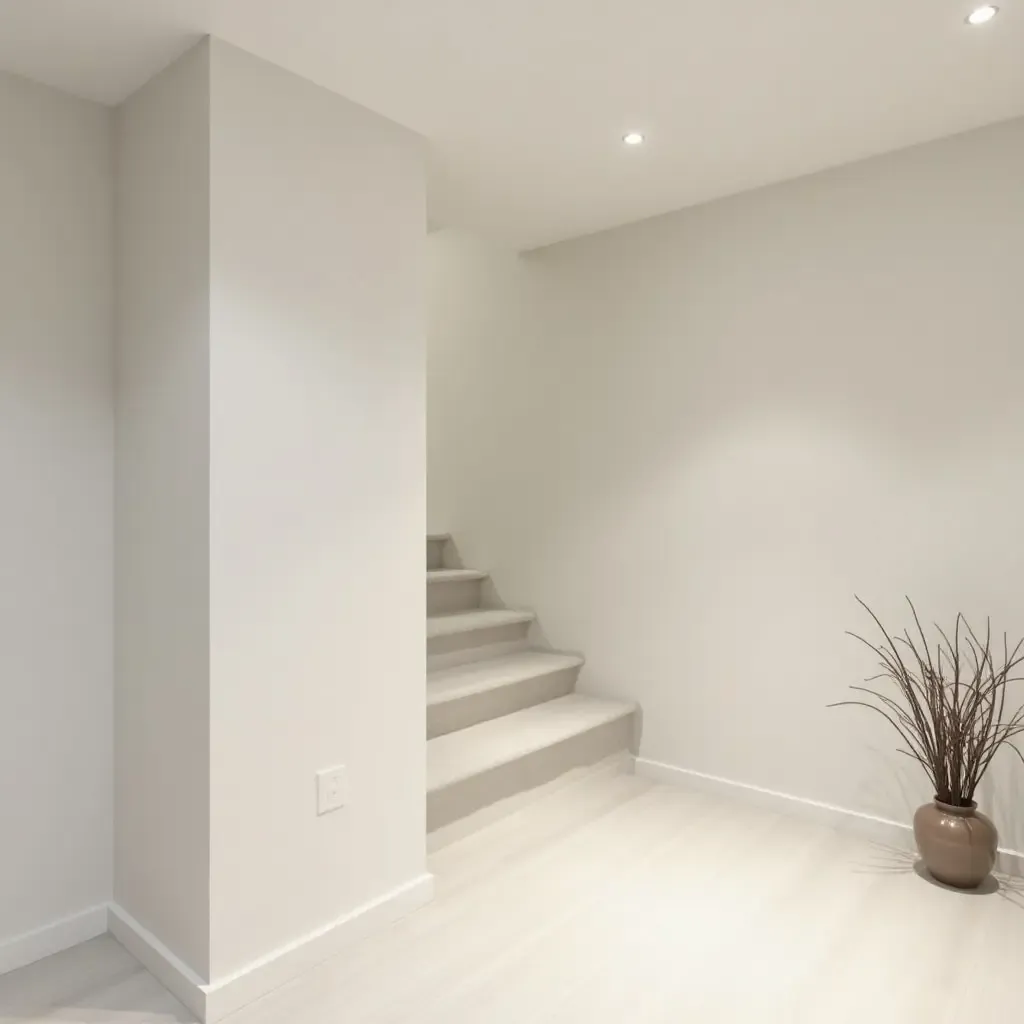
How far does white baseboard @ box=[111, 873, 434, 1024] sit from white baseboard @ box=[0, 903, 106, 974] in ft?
0.15

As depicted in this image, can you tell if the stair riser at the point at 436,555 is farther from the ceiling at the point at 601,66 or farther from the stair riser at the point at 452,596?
the ceiling at the point at 601,66

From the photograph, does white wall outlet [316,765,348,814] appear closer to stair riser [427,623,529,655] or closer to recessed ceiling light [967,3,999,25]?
stair riser [427,623,529,655]

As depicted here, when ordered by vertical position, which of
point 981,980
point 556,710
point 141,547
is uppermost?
point 141,547

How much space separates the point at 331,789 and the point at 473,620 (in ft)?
4.75

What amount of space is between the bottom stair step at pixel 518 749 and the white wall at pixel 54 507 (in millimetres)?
1003

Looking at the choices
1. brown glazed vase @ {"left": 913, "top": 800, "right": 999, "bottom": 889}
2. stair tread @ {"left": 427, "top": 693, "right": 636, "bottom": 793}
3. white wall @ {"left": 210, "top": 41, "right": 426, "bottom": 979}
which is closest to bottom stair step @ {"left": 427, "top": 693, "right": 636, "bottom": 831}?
stair tread @ {"left": 427, "top": 693, "right": 636, "bottom": 793}

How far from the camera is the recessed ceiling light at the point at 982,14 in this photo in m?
1.80

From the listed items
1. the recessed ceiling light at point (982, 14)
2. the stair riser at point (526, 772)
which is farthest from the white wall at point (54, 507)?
the recessed ceiling light at point (982, 14)

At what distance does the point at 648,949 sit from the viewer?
2.05 m

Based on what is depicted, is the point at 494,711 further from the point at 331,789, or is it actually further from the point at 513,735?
the point at 331,789

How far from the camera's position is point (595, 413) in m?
3.44

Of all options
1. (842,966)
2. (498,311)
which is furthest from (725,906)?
(498,311)

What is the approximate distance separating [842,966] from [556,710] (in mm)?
1471

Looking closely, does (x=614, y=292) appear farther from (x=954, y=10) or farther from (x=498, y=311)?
(x=954, y=10)
